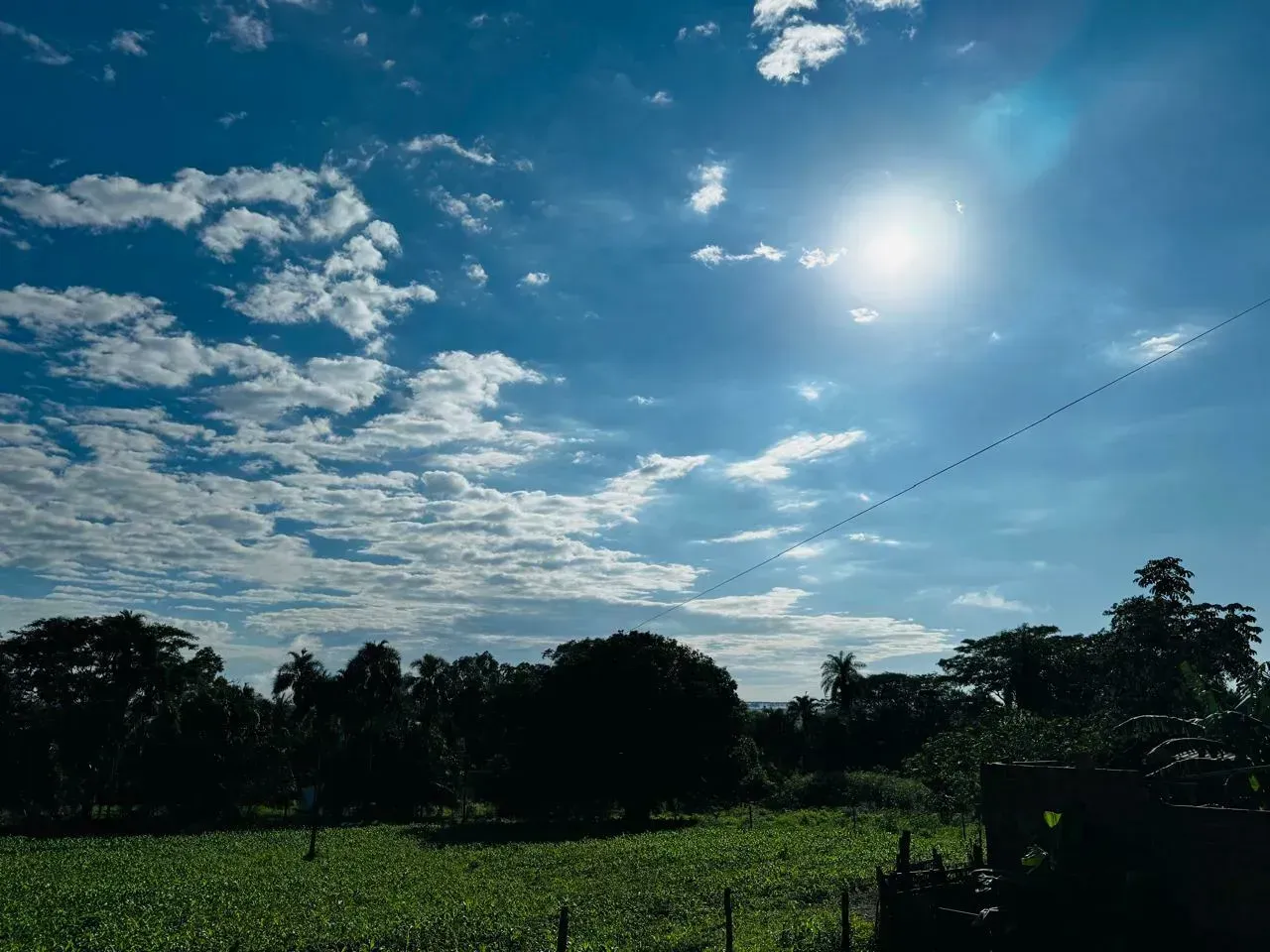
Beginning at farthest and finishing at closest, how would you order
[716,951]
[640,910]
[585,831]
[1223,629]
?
[585,831] → [1223,629] → [640,910] → [716,951]

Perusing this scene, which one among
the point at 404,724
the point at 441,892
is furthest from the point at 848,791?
the point at 441,892

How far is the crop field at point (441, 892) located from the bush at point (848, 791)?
15.6m

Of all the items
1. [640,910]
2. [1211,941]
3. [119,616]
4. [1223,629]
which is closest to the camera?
[1211,941]

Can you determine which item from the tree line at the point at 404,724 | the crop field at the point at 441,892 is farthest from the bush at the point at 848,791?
the crop field at the point at 441,892

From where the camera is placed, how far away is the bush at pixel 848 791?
185 feet

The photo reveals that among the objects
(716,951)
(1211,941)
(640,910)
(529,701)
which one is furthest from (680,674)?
(1211,941)

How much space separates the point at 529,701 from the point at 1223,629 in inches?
1560

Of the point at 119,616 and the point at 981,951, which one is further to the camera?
the point at 119,616

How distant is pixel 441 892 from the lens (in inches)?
974

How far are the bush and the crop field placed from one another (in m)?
15.6

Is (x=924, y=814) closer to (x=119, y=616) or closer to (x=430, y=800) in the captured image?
(x=430, y=800)

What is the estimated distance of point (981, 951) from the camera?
13844 mm

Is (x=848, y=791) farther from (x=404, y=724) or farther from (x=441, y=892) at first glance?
(x=441, y=892)

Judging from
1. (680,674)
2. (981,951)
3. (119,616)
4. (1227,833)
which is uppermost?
(119,616)
